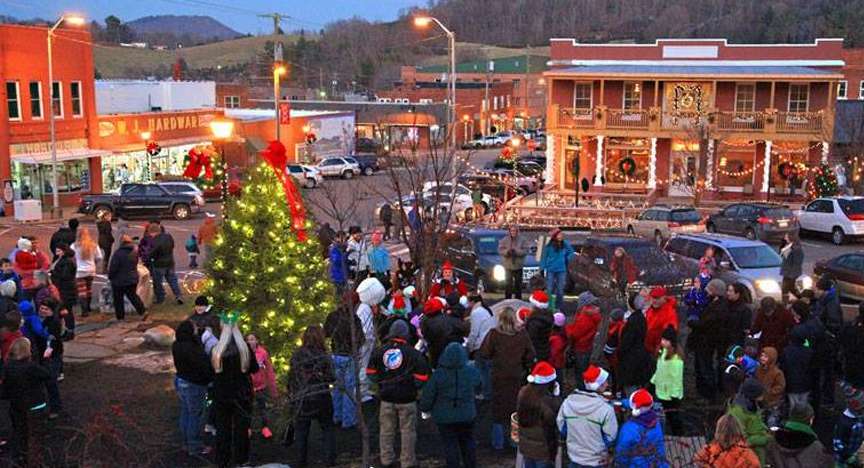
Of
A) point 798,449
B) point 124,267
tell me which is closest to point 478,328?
point 798,449

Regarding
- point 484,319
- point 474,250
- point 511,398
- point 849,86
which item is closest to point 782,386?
point 511,398

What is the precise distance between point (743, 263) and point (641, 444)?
1143 cm

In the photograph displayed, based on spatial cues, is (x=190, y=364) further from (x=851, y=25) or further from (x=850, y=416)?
(x=851, y=25)

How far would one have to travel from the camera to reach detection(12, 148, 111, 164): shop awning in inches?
1440

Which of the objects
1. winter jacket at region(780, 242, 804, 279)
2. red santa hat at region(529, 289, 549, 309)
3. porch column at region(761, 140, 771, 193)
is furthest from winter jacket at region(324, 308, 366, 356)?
porch column at region(761, 140, 771, 193)

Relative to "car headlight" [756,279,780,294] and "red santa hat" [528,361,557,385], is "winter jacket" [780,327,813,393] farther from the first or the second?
"car headlight" [756,279,780,294]

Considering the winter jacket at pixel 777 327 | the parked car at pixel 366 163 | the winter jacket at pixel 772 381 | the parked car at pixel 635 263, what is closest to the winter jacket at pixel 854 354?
the winter jacket at pixel 777 327

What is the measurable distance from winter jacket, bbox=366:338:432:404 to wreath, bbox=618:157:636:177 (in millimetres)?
35672

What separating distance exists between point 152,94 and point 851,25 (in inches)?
3859

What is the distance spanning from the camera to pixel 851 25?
117 metres

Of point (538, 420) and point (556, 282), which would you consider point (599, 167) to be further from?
point (538, 420)

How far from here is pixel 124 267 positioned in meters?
15.4

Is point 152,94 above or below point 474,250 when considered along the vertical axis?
above

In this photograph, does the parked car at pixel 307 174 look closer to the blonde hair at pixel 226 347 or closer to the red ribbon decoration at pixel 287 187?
the red ribbon decoration at pixel 287 187
